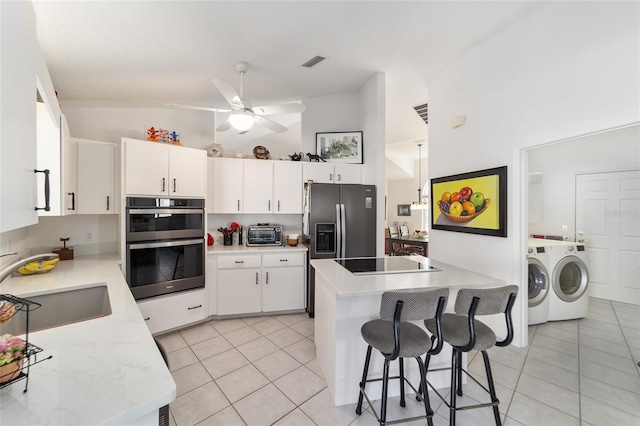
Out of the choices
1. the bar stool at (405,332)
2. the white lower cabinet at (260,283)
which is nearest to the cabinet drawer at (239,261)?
the white lower cabinet at (260,283)

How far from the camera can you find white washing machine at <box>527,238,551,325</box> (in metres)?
3.26

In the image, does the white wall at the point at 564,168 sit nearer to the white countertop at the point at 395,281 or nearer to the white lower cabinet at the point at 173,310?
the white countertop at the point at 395,281

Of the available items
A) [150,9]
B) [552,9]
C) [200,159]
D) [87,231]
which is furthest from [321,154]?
[87,231]

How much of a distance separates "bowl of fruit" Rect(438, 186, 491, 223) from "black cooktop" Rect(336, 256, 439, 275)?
1157mm

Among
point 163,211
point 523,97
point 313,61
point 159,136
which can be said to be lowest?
point 163,211

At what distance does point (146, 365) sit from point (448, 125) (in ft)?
12.7

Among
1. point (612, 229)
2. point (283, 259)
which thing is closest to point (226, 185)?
point (283, 259)

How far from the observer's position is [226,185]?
145 inches

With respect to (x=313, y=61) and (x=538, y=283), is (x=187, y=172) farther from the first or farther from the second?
(x=538, y=283)

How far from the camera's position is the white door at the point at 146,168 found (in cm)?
281

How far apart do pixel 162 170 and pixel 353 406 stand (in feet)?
9.56

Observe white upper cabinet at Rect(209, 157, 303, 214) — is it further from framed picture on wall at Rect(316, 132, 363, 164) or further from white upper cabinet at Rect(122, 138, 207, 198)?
framed picture on wall at Rect(316, 132, 363, 164)

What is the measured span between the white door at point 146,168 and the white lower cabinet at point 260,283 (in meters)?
1.13

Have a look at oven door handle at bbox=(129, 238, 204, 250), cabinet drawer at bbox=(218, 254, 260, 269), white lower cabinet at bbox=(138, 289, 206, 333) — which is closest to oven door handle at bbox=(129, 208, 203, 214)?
oven door handle at bbox=(129, 238, 204, 250)
